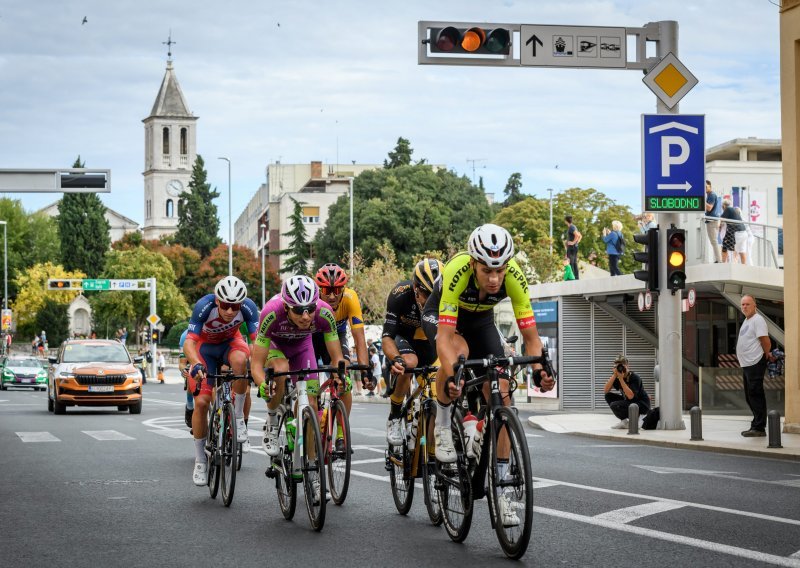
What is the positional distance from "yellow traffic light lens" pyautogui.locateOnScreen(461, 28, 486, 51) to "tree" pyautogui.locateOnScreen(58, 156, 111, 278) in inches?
4427

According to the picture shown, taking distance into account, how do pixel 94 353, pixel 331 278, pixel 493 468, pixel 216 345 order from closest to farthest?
pixel 493 468 < pixel 331 278 < pixel 216 345 < pixel 94 353

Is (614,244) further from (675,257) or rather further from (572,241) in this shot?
(675,257)

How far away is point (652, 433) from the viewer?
20.5 meters

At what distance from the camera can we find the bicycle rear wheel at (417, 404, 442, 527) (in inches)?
363

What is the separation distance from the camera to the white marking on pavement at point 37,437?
19.8 metres

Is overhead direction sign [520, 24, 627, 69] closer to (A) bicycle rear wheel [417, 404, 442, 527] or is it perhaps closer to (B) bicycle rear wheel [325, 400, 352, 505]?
(B) bicycle rear wheel [325, 400, 352, 505]

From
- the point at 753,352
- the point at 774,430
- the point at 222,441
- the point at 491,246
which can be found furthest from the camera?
the point at 753,352

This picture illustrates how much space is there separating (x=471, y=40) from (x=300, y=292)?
8.89 meters

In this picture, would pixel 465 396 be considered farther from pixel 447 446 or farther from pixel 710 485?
pixel 710 485

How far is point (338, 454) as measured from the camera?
32.4ft

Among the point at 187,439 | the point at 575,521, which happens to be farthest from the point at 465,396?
the point at 187,439

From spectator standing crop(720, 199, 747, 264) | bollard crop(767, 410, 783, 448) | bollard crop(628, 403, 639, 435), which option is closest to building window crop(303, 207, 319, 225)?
spectator standing crop(720, 199, 747, 264)

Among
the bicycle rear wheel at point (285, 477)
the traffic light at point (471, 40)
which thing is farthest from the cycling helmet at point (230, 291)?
the traffic light at point (471, 40)

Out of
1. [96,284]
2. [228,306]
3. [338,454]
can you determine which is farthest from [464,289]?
[96,284]
